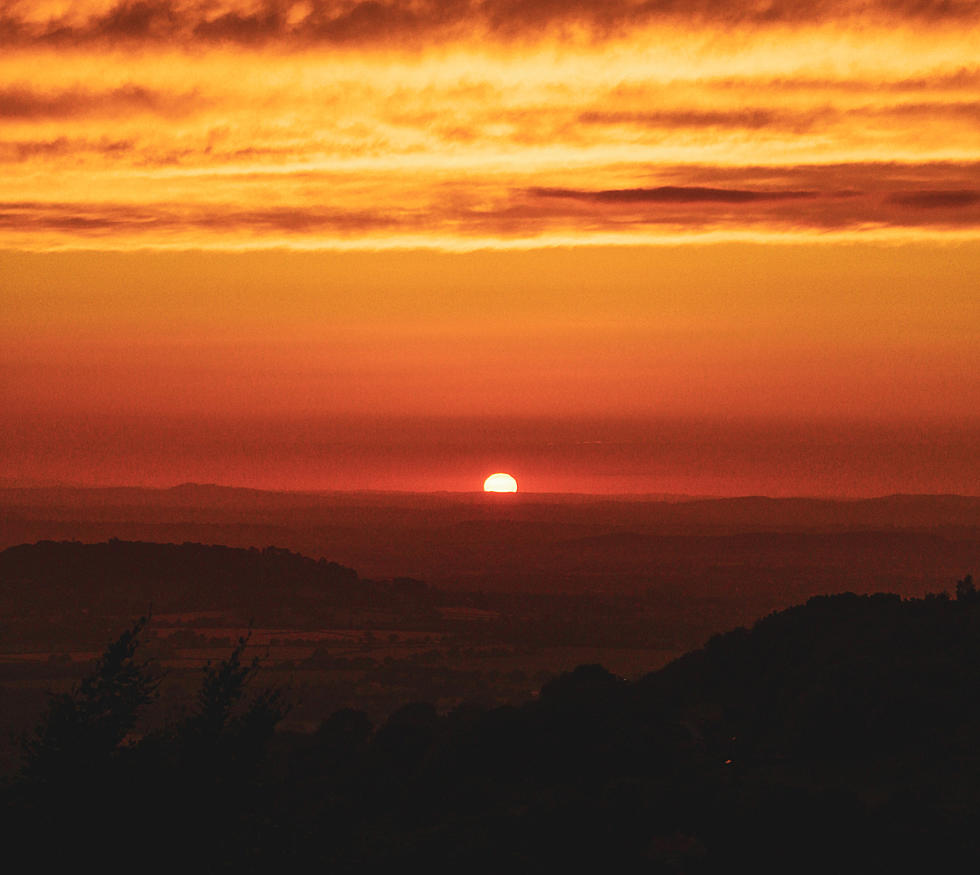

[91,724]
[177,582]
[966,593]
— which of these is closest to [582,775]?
[91,724]

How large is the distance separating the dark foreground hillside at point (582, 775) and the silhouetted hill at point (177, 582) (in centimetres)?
11262

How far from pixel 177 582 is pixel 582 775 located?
135166mm

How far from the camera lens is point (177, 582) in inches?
6171

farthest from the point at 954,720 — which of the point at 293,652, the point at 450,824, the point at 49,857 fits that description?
the point at 293,652

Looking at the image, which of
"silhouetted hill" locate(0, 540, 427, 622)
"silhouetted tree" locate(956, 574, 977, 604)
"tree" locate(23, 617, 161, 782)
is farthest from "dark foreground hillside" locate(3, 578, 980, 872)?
"silhouetted hill" locate(0, 540, 427, 622)

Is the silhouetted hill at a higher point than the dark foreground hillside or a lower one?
higher

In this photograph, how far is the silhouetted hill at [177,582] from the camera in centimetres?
14500

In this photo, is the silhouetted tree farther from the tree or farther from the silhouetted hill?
the silhouetted hill

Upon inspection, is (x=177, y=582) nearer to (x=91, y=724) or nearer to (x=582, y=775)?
(x=582, y=775)

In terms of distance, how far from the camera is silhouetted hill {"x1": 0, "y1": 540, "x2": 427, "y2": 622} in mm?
145000

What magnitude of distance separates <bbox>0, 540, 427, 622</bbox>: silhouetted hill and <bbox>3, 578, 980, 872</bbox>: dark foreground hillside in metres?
113

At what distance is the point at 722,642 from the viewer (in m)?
37.7

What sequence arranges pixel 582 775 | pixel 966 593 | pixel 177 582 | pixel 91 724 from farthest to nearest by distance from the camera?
pixel 177 582 → pixel 966 593 → pixel 582 775 → pixel 91 724

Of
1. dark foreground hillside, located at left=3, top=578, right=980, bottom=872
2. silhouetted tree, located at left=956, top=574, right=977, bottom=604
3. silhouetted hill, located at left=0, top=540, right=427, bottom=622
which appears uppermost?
silhouetted hill, located at left=0, top=540, right=427, bottom=622
